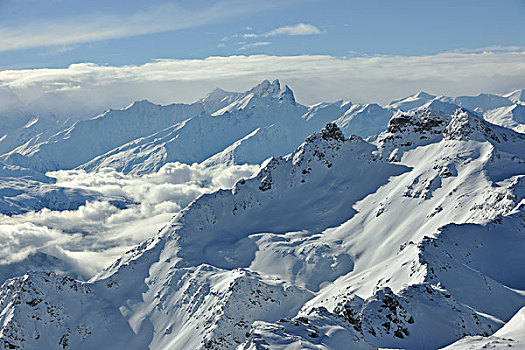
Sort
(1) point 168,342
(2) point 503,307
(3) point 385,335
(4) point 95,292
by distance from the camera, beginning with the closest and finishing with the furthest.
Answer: (3) point 385,335 < (2) point 503,307 < (1) point 168,342 < (4) point 95,292

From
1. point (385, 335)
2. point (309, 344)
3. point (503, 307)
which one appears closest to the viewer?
point (309, 344)

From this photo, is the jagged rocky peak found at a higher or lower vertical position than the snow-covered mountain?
higher

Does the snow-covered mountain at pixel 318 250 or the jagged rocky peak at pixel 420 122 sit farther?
the jagged rocky peak at pixel 420 122

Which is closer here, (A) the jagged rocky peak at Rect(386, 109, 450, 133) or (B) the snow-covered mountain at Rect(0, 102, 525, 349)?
(B) the snow-covered mountain at Rect(0, 102, 525, 349)

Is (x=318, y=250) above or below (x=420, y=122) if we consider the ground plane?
below

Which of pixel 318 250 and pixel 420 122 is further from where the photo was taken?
pixel 420 122

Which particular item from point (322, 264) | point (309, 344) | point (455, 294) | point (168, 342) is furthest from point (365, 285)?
point (168, 342)

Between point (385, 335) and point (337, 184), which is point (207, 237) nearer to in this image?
point (337, 184)

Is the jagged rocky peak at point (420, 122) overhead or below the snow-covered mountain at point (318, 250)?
overhead
